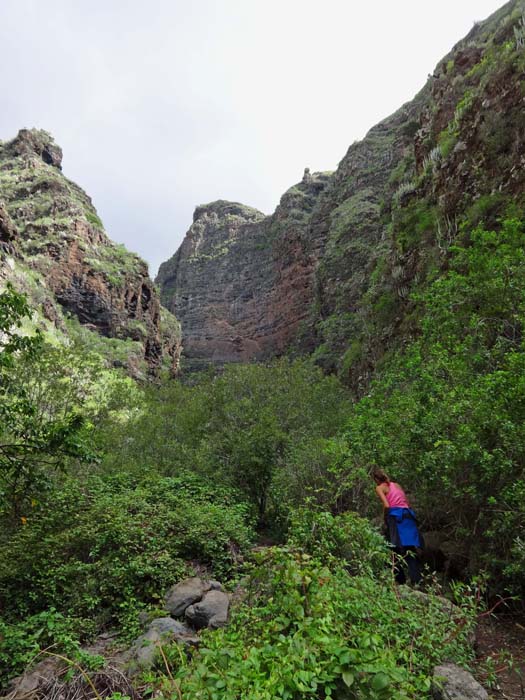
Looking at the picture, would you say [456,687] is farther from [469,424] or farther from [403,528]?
[469,424]

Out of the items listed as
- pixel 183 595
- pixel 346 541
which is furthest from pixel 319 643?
pixel 183 595

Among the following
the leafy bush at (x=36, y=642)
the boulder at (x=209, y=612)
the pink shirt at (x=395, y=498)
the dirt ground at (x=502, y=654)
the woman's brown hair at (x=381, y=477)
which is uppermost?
the woman's brown hair at (x=381, y=477)

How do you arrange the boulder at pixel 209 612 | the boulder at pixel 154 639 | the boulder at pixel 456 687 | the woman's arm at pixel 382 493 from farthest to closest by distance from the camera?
the boulder at pixel 209 612, the woman's arm at pixel 382 493, the boulder at pixel 154 639, the boulder at pixel 456 687

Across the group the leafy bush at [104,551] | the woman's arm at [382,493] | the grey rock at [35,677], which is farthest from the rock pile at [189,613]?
the woman's arm at [382,493]

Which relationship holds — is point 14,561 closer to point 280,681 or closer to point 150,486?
point 150,486

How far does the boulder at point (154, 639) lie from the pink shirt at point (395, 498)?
3.39 metres

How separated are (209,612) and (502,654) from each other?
474cm

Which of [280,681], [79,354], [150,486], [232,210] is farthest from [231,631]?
[232,210]

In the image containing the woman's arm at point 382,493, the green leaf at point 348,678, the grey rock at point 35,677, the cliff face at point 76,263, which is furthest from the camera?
the cliff face at point 76,263

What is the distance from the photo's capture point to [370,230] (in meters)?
47.2

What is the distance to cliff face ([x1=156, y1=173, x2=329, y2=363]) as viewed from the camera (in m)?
70.1

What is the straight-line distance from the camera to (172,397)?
27094 mm

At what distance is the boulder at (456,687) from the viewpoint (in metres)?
3.29

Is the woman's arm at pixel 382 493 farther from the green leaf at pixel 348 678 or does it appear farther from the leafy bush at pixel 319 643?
the green leaf at pixel 348 678
